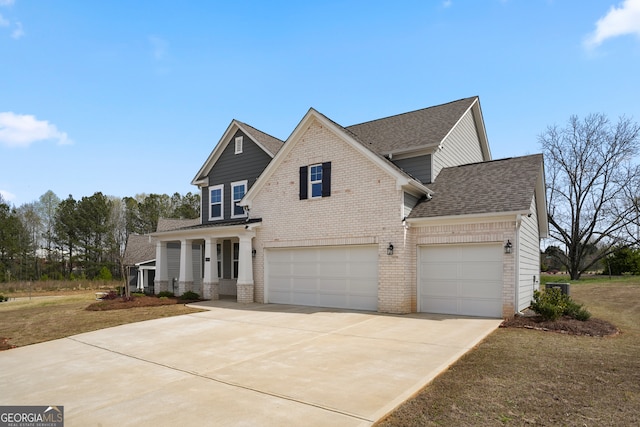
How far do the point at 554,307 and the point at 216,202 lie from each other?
1761 centimetres

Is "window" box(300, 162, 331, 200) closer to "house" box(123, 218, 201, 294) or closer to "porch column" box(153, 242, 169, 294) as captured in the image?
"porch column" box(153, 242, 169, 294)

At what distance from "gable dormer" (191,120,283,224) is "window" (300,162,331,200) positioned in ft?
15.7

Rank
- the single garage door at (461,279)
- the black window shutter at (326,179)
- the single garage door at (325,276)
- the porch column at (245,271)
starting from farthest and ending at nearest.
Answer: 1. the porch column at (245,271)
2. the black window shutter at (326,179)
3. the single garage door at (325,276)
4. the single garage door at (461,279)

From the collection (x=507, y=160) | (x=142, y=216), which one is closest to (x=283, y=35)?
(x=507, y=160)

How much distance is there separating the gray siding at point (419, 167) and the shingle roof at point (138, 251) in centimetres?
2533

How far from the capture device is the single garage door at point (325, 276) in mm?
14484

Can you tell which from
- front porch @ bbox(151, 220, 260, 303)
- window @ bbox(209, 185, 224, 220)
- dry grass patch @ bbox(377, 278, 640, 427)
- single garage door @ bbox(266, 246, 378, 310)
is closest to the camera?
dry grass patch @ bbox(377, 278, 640, 427)

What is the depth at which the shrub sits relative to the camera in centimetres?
1107

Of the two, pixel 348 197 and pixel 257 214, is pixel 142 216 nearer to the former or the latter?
pixel 257 214

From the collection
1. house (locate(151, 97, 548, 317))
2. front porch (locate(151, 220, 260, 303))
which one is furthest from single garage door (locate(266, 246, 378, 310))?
front porch (locate(151, 220, 260, 303))

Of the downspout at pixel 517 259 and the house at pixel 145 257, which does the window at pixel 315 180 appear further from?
the house at pixel 145 257

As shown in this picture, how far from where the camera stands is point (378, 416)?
473cm

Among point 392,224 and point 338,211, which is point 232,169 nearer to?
point 338,211

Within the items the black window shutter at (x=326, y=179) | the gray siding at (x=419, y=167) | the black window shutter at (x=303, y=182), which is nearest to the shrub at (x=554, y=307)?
the gray siding at (x=419, y=167)
